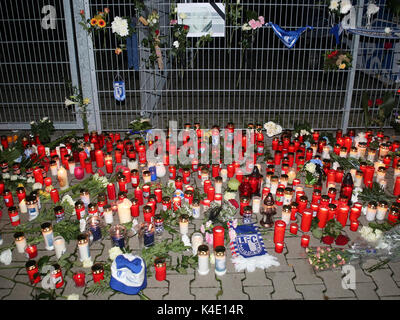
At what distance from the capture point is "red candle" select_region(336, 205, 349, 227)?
4.23m

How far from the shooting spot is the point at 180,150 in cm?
583

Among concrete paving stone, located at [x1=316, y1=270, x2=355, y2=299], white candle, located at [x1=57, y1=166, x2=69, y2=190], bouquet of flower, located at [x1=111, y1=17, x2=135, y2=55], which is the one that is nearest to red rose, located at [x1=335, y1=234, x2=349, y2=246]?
concrete paving stone, located at [x1=316, y1=270, x2=355, y2=299]

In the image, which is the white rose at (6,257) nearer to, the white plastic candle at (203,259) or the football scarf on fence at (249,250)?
the white plastic candle at (203,259)

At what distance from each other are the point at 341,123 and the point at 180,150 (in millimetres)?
3123

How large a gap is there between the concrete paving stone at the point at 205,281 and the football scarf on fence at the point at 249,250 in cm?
26

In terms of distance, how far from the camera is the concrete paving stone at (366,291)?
3.39m

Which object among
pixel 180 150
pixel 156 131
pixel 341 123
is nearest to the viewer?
pixel 180 150

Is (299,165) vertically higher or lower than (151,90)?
lower

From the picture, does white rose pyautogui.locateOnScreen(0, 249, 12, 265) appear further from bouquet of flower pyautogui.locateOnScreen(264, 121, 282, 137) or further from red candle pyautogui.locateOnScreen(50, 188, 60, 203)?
bouquet of flower pyautogui.locateOnScreen(264, 121, 282, 137)

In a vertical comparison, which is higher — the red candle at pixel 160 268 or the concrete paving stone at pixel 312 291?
the red candle at pixel 160 268

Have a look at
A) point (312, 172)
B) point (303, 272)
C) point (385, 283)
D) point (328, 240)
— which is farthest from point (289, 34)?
point (385, 283)

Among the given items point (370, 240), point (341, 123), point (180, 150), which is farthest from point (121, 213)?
point (341, 123)

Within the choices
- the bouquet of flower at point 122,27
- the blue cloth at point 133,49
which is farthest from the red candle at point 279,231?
the blue cloth at point 133,49
